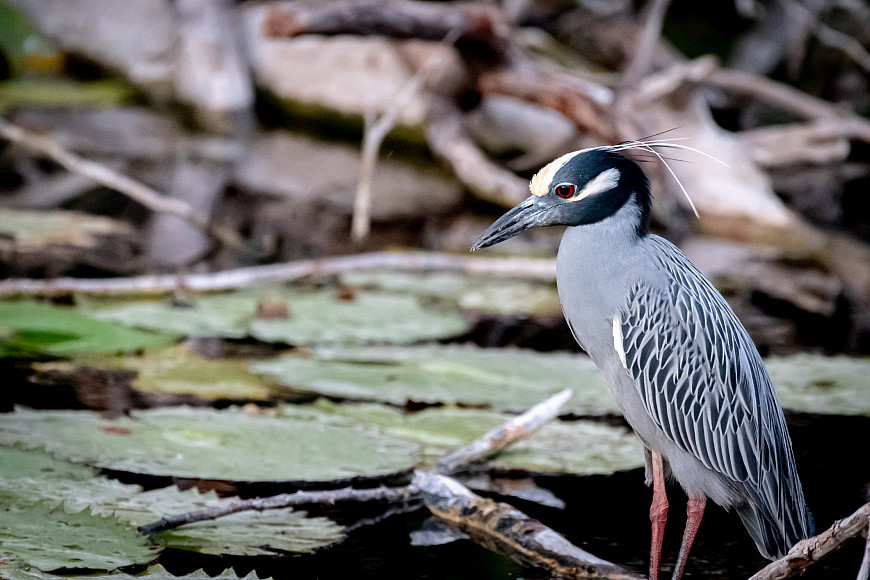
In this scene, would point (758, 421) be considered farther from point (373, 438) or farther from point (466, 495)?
point (373, 438)

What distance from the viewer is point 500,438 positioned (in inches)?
117

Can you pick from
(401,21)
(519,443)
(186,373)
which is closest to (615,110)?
(401,21)

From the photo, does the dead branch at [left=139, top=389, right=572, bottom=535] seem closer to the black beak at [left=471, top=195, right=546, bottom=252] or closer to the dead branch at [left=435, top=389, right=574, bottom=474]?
the dead branch at [left=435, top=389, right=574, bottom=474]

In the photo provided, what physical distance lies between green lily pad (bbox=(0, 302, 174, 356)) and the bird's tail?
2517 millimetres

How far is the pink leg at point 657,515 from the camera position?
2.45m

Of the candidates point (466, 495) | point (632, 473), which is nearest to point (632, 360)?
point (466, 495)

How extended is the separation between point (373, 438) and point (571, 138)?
5307 millimetres

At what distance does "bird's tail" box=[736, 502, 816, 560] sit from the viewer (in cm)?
247

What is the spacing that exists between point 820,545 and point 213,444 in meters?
1.87

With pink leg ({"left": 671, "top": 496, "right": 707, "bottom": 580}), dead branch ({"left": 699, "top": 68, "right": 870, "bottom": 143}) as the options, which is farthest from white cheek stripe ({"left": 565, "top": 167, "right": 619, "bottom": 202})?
dead branch ({"left": 699, "top": 68, "right": 870, "bottom": 143})

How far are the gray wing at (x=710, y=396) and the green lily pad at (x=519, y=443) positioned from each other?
0.59 metres

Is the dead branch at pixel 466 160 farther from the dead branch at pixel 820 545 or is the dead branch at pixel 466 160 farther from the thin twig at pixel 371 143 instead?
the dead branch at pixel 820 545

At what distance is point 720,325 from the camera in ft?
8.29

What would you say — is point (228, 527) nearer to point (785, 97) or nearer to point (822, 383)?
point (822, 383)
